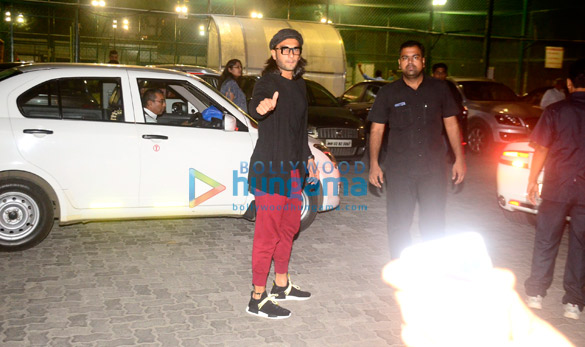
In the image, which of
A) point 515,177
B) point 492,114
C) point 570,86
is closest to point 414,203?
point 570,86

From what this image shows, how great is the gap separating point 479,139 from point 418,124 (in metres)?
9.72

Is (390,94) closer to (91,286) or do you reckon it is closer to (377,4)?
(91,286)

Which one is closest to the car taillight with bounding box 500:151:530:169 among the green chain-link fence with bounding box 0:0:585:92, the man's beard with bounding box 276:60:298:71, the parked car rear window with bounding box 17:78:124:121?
the man's beard with bounding box 276:60:298:71

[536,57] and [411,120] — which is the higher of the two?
[536,57]

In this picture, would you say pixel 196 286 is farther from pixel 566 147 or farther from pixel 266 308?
pixel 566 147

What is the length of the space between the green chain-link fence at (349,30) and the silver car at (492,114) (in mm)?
5864

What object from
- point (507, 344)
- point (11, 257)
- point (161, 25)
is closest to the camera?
point (507, 344)

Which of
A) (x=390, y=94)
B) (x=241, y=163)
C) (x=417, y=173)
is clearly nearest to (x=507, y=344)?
(x=417, y=173)

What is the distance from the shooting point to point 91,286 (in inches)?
189

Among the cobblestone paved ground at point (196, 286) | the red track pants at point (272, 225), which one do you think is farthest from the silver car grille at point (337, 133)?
the red track pants at point (272, 225)

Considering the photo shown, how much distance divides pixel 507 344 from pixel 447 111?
1853mm

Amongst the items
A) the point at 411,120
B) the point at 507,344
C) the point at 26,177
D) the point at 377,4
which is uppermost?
the point at 377,4

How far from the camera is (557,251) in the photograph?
444 centimetres

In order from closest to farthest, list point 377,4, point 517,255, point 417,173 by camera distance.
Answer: point 417,173 → point 517,255 → point 377,4
